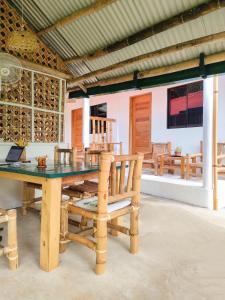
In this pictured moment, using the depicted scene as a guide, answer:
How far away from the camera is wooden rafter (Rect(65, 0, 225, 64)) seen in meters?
2.40

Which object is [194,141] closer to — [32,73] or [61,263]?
[32,73]

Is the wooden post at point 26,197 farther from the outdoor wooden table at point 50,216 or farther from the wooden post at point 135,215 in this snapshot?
the wooden post at point 135,215

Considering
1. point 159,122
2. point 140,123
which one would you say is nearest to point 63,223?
point 159,122

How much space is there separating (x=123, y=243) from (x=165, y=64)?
2.50 metres

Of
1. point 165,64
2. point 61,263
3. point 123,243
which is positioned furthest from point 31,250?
point 165,64

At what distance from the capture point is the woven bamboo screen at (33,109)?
3.50 m

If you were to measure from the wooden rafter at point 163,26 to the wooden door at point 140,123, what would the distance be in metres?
3.17

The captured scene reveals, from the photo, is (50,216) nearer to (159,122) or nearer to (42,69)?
A: (42,69)

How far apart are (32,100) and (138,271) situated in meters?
2.91

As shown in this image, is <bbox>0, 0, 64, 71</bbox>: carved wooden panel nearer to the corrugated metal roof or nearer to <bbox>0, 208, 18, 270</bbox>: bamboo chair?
the corrugated metal roof

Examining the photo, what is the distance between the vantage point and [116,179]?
1976mm

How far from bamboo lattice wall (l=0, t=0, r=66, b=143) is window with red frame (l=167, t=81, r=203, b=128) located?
9.66ft

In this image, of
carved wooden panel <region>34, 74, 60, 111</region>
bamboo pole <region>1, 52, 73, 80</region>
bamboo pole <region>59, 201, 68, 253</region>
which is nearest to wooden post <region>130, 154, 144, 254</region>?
bamboo pole <region>59, 201, 68, 253</region>

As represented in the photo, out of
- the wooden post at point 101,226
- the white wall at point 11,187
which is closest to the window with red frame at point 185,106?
the white wall at point 11,187
